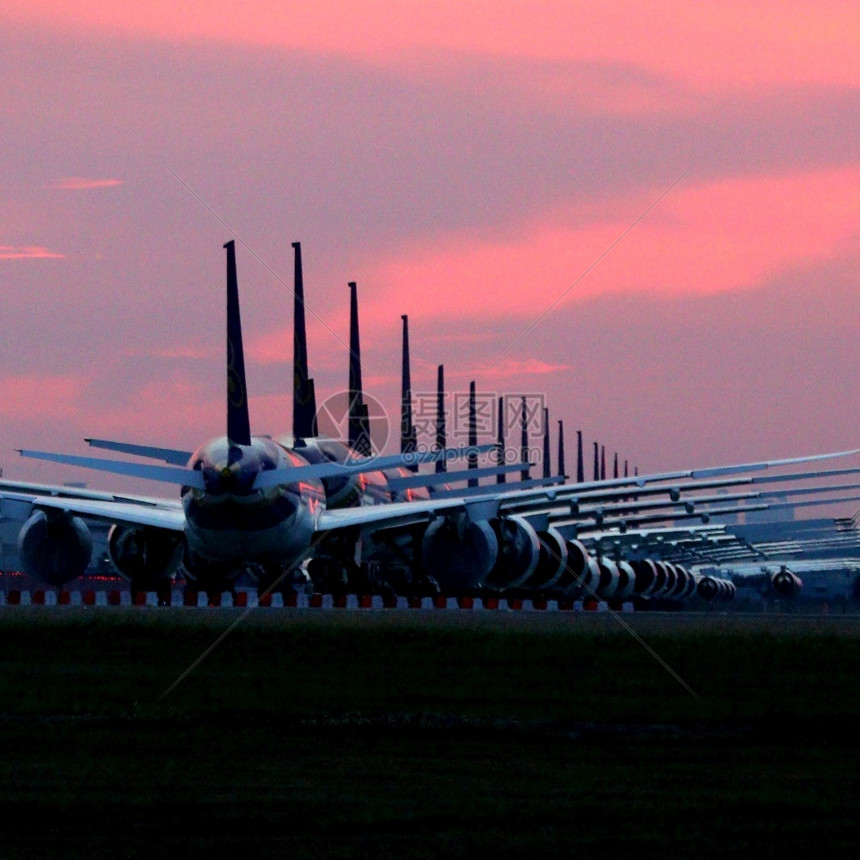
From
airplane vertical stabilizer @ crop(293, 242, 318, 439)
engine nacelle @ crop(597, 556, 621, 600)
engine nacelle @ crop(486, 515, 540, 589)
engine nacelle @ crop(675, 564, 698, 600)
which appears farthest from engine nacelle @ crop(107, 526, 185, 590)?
engine nacelle @ crop(675, 564, 698, 600)

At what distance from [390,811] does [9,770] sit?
357 cm

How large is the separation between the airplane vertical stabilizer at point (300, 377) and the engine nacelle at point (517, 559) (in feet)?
27.8

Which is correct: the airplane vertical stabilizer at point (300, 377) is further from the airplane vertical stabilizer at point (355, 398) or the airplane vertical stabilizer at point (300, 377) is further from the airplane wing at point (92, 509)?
the airplane wing at point (92, 509)

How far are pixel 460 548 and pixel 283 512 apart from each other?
25.4 ft

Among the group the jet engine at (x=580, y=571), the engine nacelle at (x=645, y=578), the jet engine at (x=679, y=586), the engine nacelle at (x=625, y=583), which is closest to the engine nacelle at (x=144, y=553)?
the jet engine at (x=580, y=571)

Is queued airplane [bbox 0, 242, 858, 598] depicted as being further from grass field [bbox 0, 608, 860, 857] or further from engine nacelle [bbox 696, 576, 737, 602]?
engine nacelle [bbox 696, 576, 737, 602]

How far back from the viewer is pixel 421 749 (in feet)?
55.4

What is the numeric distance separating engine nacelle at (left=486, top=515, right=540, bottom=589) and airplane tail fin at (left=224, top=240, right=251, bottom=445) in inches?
576

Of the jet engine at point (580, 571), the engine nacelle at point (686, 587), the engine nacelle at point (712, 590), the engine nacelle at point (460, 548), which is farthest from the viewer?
the engine nacelle at point (712, 590)

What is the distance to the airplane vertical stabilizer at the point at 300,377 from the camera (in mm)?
68062

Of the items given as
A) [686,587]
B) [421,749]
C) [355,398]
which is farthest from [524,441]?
[421,749]

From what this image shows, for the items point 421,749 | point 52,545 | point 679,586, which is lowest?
point 421,749

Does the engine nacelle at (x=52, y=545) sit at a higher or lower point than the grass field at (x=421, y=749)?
higher

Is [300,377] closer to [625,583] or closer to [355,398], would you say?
[355,398]
